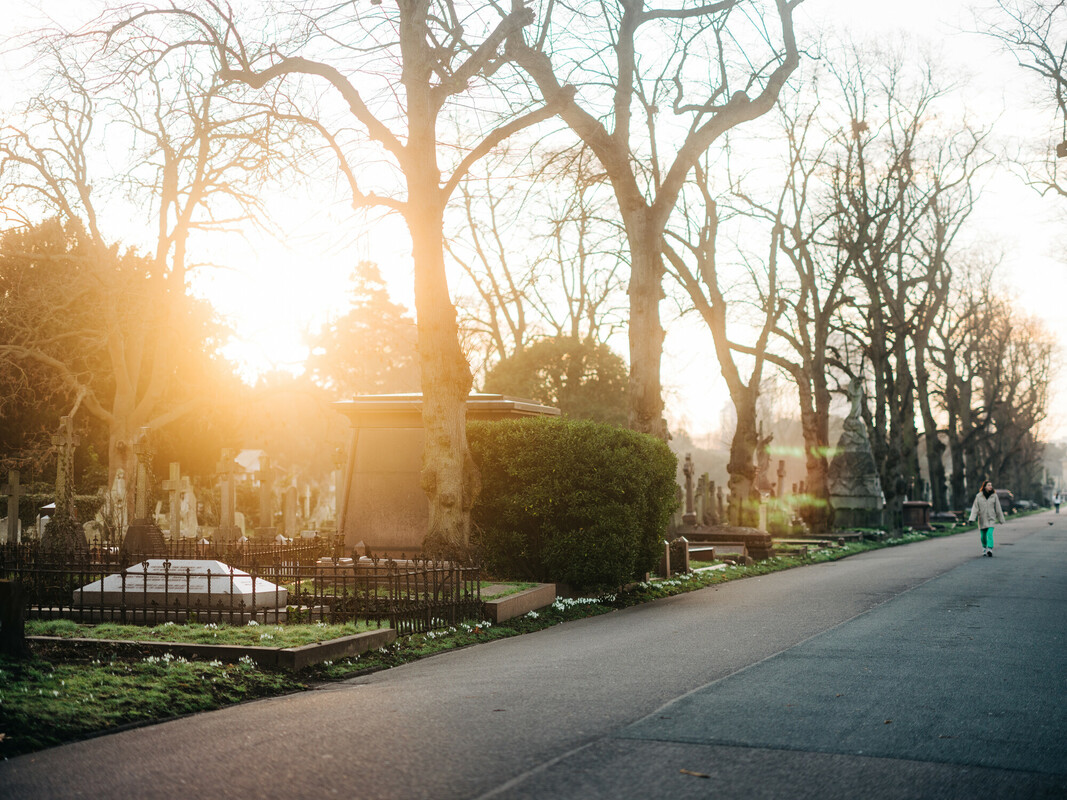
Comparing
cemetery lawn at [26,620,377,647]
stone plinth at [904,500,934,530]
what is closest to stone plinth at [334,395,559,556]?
cemetery lawn at [26,620,377,647]

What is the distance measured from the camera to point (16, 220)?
27.5m

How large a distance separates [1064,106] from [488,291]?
21.9 m

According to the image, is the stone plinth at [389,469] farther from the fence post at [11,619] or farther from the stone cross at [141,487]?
the fence post at [11,619]

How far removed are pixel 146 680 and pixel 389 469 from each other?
34.6 feet

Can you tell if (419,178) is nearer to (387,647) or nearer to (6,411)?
(387,647)

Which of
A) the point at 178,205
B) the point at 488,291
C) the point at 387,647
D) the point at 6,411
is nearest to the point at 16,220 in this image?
the point at 178,205

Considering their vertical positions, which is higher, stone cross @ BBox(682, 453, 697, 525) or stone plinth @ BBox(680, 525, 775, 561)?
stone cross @ BBox(682, 453, 697, 525)

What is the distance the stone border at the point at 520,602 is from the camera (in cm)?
1179

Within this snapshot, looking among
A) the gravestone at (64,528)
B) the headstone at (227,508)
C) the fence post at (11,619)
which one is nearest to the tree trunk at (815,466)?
the headstone at (227,508)

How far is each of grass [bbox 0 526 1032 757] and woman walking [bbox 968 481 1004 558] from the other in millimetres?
16558

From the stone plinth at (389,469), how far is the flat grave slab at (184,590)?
6157 mm

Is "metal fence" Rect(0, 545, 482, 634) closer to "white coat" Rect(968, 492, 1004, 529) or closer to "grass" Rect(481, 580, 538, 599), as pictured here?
"grass" Rect(481, 580, 538, 599)

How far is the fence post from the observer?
7.19 metres

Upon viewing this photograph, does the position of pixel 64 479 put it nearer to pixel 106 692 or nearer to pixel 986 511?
pixel 106 692
